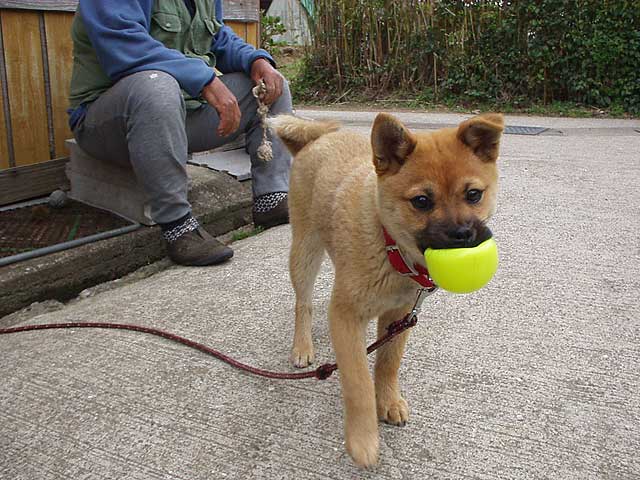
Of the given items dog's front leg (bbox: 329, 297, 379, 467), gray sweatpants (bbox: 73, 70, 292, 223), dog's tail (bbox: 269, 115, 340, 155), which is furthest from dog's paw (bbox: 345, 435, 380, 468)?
gray sweatpants (bbox: 73, 70, 292, 223)

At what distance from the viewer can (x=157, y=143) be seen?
11.2 ft

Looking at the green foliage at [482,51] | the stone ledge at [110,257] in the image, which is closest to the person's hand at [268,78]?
the stone ledge at [110,257]

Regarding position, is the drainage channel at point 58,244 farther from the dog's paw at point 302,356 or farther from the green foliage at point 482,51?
the green foliage at point 482,51

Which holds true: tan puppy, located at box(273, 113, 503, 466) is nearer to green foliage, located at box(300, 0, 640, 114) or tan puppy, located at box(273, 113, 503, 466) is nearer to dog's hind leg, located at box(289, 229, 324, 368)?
dog's hind leg, located at box(289, 229, 324, 368)

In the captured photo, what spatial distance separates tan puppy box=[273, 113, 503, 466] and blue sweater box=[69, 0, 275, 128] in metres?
1.56

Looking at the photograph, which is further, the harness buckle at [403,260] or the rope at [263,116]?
the rope at [263,116]

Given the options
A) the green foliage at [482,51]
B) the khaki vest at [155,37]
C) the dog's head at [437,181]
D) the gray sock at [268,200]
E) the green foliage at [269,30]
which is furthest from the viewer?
the green foliage at [269,30]

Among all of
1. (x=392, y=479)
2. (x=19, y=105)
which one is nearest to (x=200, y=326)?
(x=392, y=479)

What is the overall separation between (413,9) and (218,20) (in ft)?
22.0

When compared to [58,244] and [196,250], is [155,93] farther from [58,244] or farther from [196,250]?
[58,244]

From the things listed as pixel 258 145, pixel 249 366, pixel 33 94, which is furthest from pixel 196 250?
pixel 33 94

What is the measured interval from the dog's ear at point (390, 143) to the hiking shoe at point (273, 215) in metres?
2.15

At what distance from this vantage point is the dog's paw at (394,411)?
2.15m

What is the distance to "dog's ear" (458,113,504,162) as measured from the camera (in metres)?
2.02
